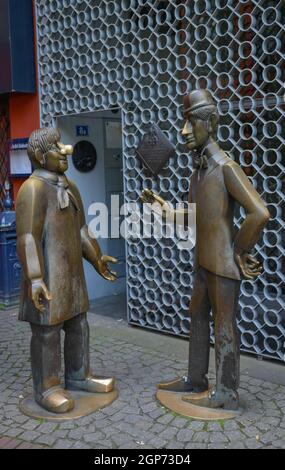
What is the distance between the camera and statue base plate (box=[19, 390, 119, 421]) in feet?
12.1

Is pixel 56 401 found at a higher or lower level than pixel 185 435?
higher

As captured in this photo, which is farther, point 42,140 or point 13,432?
point 42,140

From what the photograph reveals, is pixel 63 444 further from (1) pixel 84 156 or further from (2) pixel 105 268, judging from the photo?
(1) pixel 84 156

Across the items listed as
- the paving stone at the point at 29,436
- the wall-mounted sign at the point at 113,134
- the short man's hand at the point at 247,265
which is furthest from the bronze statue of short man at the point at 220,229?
the wall-mounted sign at the point at 113,134

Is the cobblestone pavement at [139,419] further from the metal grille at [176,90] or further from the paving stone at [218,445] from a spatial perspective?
the metal grille at [176,90]

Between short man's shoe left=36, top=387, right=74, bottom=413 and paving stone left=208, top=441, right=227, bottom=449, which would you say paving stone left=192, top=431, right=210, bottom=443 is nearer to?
paving stone left=208, top=441, right=227, bottom=449

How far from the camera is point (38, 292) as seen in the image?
346cm

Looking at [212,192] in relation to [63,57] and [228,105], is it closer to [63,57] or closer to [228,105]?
[228,105]

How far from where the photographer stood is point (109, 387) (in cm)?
409

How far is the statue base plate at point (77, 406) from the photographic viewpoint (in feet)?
12.1

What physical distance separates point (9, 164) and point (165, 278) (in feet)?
10.9

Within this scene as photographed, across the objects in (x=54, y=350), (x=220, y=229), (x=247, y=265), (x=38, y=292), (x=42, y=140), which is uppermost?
(x=42, y=140)

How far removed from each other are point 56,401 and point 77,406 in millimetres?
205

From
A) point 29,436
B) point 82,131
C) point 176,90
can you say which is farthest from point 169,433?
point 82,131
